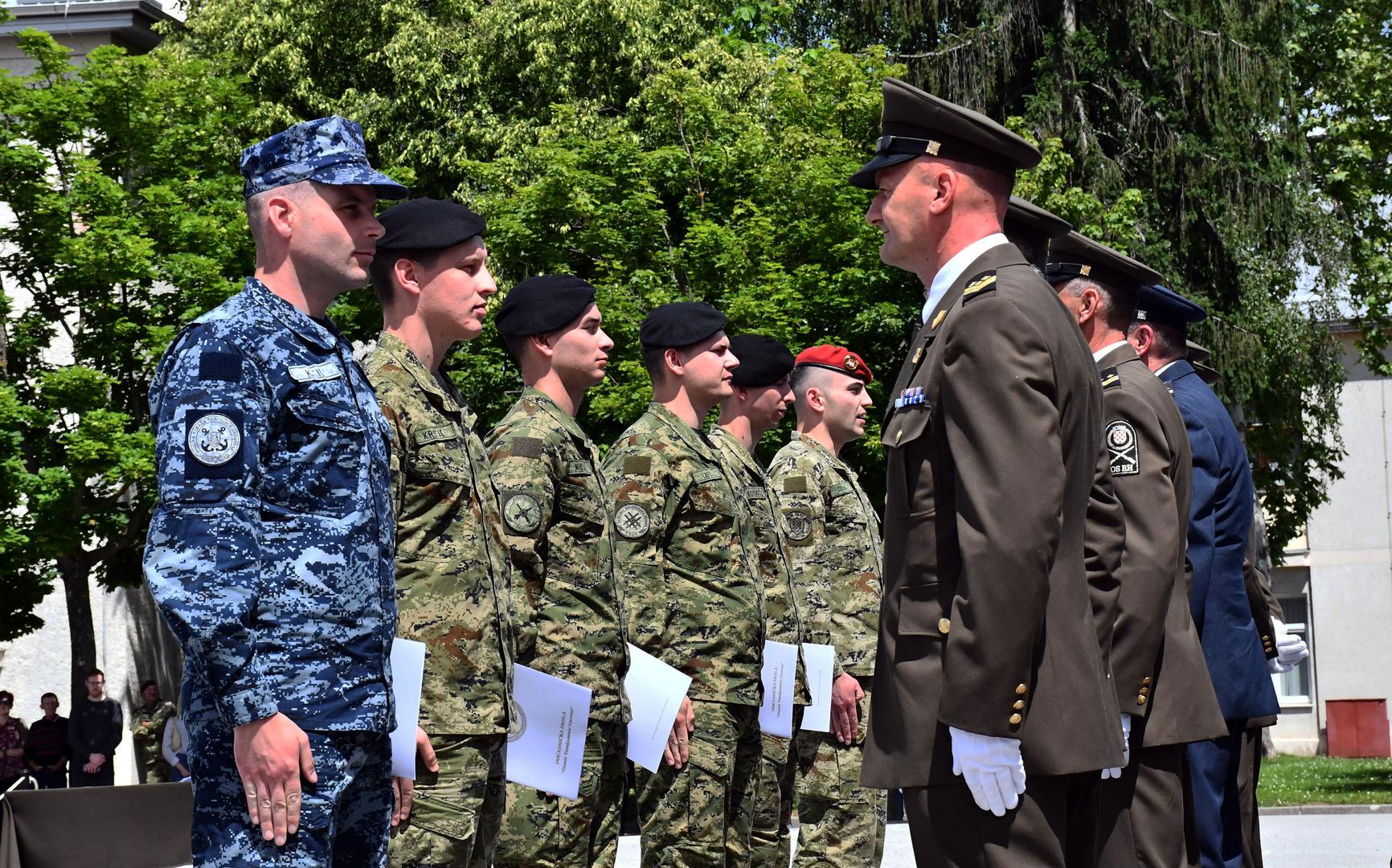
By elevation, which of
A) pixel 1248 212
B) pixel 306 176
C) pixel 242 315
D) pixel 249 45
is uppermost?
pixel 249 45

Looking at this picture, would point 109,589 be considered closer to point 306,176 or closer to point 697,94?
point 697,94

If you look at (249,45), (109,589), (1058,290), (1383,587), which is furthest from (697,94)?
(1383,587)

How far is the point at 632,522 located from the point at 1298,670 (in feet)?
144

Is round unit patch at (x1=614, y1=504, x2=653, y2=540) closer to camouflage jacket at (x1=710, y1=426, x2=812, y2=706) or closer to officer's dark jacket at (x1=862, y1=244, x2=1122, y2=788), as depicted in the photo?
camouflage jacket at (x1=710, y1=426, x2=812, y2=706)

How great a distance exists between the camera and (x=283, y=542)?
3725 millimetres

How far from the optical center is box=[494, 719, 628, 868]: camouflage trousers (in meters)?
5.75

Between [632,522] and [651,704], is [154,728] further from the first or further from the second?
[651,704]

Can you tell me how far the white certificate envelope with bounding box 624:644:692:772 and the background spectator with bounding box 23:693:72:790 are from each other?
738 inches

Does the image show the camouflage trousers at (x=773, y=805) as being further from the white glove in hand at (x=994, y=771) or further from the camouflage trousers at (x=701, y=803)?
the white glove in hand at (x=994, y=771)

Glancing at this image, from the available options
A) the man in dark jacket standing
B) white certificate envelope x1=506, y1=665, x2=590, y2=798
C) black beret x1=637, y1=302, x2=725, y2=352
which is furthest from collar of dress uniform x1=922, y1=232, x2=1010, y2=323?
black beret x1=637, y1=302, x2=725, y2=352

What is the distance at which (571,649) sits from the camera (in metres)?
5.88

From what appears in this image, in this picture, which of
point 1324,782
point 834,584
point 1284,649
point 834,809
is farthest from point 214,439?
point 1324,782

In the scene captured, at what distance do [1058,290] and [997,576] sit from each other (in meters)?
2.93

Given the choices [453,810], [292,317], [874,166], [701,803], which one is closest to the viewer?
[292,317]
